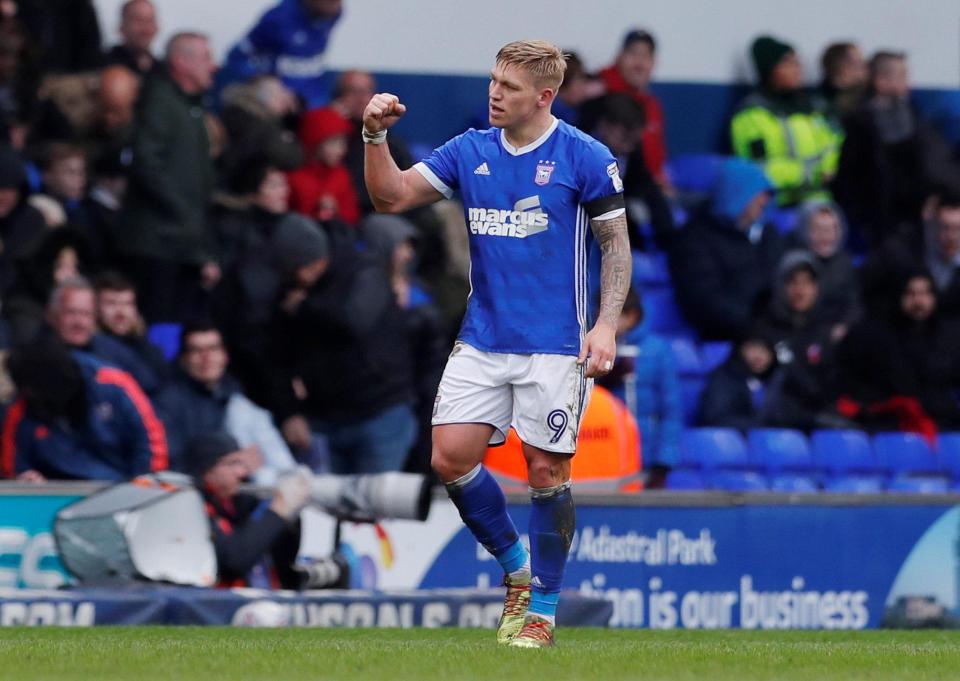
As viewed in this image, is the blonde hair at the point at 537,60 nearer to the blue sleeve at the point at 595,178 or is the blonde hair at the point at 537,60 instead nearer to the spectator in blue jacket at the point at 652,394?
the blue sleeve at the point at 595,178

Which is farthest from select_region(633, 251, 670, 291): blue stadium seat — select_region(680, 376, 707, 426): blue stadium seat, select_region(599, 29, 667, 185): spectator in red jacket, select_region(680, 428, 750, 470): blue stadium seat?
select_region(680, 428, 750, 470): blue stadium seat

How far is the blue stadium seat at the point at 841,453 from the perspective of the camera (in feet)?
43.7

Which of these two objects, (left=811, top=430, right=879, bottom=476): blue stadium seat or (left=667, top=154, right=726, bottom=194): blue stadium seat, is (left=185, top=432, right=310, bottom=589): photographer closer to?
(left=811, top=430, right=879, bottom=476): blue stadium seat

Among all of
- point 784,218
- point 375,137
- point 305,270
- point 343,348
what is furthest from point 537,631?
point 784,218

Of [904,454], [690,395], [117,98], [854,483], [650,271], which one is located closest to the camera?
[117,98]

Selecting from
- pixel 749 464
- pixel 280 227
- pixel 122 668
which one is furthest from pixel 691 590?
pixel 122 668

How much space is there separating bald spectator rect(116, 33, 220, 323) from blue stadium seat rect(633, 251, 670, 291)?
10.8 ft

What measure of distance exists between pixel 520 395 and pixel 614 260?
557 millimetres

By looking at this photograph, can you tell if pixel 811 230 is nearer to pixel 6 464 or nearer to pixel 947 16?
pixel 947 16

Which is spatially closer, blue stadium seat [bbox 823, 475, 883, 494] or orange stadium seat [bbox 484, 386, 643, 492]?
orange stadium seat [bbox 484, 386, 643, 492]

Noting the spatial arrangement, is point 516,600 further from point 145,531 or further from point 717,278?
point 717,278

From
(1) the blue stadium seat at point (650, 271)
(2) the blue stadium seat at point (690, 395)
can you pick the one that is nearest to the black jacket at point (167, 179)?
(2) the blue stadium seat at point (690, 395)

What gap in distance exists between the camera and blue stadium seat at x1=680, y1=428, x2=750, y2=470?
42.6ft

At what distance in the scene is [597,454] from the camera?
10961 mm
